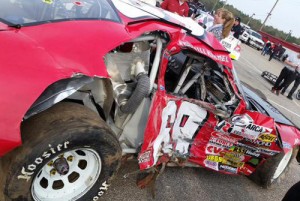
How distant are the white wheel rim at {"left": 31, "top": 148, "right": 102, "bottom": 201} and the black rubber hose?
20.9 inches

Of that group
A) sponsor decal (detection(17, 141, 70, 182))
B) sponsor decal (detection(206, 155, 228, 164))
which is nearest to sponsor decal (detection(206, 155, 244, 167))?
sponsor decal (detection(206, 155, 228, 164))

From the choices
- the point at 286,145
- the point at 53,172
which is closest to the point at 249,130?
the point at 286,145

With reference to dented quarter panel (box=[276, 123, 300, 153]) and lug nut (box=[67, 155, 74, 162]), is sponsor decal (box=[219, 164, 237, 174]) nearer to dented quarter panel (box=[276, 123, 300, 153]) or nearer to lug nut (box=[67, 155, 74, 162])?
dented quarter panel (box=[276, 123, 300, 153])

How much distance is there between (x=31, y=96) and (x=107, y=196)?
1.47 m

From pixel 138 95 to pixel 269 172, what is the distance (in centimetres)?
240

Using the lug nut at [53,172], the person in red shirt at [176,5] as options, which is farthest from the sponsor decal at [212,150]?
the person in red shirt at [176,5]

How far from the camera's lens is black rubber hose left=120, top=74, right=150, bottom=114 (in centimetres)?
286

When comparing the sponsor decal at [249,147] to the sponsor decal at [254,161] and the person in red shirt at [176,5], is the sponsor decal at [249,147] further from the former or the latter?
the person in red shirt at [176,5]

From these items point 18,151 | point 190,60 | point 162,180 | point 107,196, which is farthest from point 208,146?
point 18,151

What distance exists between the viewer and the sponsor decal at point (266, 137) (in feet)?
12.4

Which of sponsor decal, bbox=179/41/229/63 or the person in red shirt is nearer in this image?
sponsor decal, bbox=179/41/229/63

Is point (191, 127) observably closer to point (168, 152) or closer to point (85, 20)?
point (168, 152)

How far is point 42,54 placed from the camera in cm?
220

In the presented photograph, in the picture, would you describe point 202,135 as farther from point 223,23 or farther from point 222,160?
point 223,23
